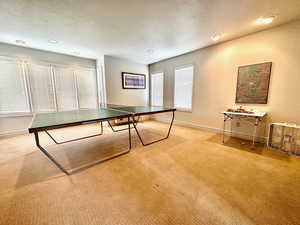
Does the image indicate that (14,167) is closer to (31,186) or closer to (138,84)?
(31,186)

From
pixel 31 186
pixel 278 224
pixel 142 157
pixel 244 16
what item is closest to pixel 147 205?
pixel 142 157

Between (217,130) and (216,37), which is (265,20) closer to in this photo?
(216,37)

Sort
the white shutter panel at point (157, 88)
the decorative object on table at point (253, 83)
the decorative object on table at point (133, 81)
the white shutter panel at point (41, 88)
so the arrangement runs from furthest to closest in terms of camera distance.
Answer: the white shutter panel at point (157, 88)
the decorative object on table at point (133, 81)
the white shutter panel at point (41, 88)
the decorative object on table at point (253, 83)

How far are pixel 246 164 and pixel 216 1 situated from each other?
2641mm

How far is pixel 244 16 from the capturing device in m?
2.12

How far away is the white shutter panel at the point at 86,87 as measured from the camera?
448 cm

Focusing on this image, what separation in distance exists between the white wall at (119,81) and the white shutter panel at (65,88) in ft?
4.17

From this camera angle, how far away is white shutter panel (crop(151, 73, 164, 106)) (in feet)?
16.6

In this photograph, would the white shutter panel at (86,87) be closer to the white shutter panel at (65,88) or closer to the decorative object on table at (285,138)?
the white shutter panel at (65,88)

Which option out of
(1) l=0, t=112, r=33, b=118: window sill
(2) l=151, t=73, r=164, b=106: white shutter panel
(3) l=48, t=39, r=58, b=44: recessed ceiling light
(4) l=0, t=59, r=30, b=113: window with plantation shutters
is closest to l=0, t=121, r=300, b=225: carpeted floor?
(1) l=0, t=112, r=33, b=118: window sill

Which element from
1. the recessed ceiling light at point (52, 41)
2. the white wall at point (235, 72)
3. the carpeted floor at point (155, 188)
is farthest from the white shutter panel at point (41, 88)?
the white wall at point (235, 72)

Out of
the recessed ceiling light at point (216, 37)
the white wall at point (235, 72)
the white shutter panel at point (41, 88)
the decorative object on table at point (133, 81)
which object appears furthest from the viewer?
the decorative object on table at point (133, 81)

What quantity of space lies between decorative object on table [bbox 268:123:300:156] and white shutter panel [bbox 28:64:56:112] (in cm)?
616

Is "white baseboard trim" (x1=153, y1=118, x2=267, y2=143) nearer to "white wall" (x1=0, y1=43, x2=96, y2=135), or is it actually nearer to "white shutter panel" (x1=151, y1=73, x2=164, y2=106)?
"white shutter panel" (x1=151, y1=73, x2=164, y2=106)
